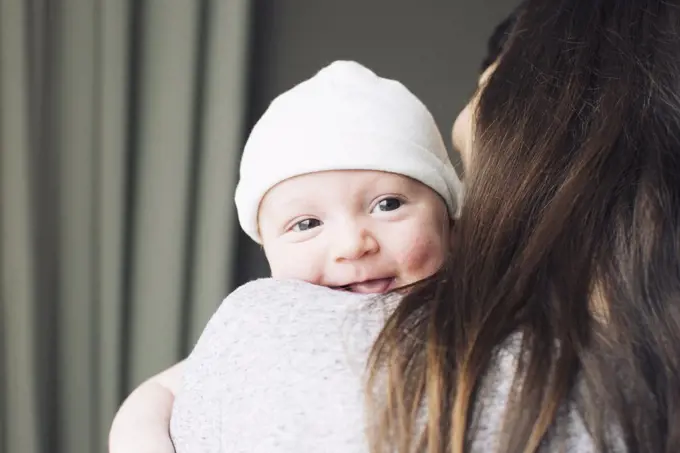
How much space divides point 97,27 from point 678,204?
1145mm

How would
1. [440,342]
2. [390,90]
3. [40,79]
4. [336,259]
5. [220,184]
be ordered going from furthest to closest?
[220,184] → [40,79] → [390,90] → [336,259] → [440,342]

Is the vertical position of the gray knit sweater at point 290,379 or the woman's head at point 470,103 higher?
the woman's head at point 470,103

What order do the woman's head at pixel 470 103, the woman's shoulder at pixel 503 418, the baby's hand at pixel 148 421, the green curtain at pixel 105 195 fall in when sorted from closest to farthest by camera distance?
the woman's shoulder at pixel 503 418
the baby's hand at pixel 148 421
the woman's head at pixel 470 103
the green curtain at pixel 105 195

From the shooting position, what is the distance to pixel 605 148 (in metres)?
0.70

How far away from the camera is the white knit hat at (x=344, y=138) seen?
0.90 metres

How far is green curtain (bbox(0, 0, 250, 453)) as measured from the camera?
1421 millimetres

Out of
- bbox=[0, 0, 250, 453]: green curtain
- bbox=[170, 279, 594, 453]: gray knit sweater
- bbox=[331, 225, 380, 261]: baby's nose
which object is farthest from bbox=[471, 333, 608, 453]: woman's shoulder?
bbox=[0, 0, 250, 453]: green curtain

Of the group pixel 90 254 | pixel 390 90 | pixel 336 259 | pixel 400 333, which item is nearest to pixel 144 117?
pixel 90 254

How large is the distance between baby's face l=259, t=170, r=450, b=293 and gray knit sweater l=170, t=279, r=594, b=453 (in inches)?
7.1

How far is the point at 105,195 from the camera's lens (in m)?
1.49

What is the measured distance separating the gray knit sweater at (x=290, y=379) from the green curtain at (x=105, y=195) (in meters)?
0.85

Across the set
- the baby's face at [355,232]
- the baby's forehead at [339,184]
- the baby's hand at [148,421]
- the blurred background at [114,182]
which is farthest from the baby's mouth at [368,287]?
the blurred background at [114,182]

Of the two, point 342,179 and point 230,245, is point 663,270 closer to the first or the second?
point 342,179

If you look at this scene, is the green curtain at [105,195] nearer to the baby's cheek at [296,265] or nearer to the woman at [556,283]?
the baby's cheek at [296,265]
